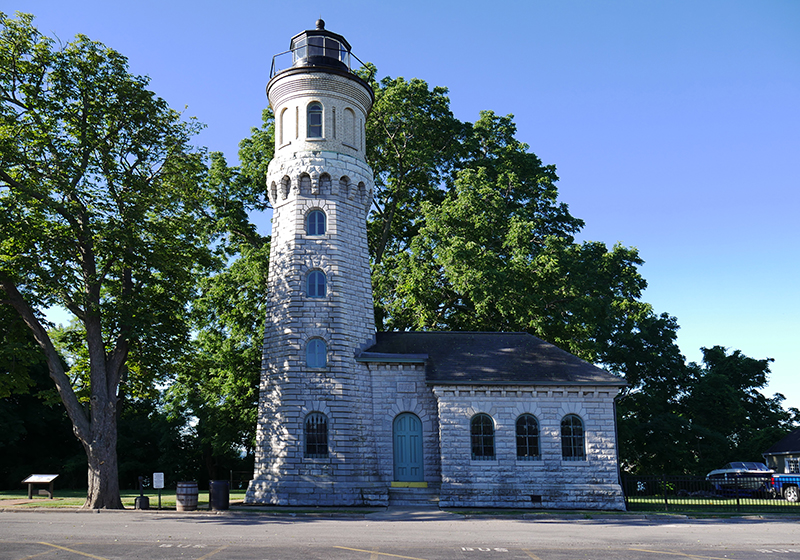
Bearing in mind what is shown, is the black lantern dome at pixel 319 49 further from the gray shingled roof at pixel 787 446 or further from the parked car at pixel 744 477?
the gray shingled roof at pixel 787 446

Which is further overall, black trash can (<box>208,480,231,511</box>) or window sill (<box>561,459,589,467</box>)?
window sill (<box>561,459,589,467</box>)

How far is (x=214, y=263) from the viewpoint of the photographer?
2614 cm

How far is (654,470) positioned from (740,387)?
968cm

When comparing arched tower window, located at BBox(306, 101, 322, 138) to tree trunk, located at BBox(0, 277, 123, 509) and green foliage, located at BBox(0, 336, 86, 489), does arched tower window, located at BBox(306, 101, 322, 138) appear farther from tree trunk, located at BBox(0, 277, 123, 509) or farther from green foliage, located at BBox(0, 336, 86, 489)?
green foliage, located at BBox(0, 336, 86, 489)

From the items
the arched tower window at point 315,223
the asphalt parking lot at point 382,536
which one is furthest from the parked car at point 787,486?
the arched tower window at point 315,223

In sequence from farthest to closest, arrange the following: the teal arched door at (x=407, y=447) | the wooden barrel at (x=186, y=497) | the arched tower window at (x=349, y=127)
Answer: the arched tower window at (x=349, y=127) < the teal arched door at (x=407, y=447) < the wooden barrel at (x=186, y=497)

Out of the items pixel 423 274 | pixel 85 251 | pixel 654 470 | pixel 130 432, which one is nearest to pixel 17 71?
pixel 85 251

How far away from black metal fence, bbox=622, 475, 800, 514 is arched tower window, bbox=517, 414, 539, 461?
3893 millimetres

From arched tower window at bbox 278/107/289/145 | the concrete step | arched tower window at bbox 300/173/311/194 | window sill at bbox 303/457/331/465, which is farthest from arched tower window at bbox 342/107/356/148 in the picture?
the concrete step

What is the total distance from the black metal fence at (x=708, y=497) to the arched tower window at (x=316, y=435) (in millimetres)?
11300

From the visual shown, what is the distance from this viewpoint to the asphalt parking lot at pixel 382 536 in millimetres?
12398

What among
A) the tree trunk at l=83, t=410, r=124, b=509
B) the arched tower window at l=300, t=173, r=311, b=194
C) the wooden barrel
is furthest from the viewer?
the arched tower window at l=300, t=173, r=311, b=194

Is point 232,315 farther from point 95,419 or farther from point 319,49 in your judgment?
point 319,49

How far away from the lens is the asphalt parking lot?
12.4 m
